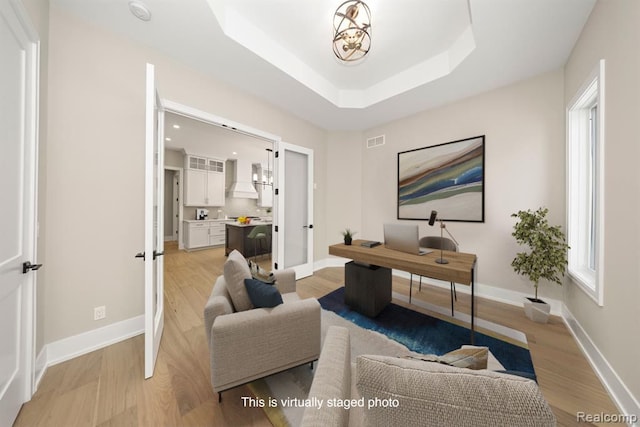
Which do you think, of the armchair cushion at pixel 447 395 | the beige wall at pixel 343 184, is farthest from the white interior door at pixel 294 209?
the armchair cushion at pixel 447 395

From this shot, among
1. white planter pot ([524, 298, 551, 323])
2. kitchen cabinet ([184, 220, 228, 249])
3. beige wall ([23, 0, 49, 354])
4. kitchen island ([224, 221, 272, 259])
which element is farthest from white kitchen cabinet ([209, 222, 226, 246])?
white planter pot ([524, 298, 551, 323])

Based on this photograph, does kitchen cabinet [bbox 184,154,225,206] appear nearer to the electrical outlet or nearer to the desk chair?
the desk chair

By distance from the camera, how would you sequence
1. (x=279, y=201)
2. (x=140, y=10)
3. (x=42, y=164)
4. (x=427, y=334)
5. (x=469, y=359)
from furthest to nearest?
(x=279, y=201), (x=427, y=334), (x=140, y=10), (x=42, y=164), (x=469, y=359)

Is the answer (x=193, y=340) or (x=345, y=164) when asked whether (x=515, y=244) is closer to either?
(x=345, y=164)

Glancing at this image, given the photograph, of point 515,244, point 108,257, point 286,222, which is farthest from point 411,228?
point 108,257

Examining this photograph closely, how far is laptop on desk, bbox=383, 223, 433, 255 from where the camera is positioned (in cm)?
214

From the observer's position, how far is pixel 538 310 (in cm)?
228

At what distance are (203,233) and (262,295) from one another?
18.2 ft

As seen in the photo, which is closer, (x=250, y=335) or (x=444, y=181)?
(x=250, y=335)

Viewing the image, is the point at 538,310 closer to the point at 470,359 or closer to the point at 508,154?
the point at 508,154

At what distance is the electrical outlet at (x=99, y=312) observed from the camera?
1882 mm

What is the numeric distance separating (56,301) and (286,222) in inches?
98.5

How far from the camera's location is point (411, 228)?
7.09ft

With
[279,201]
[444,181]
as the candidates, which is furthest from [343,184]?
[444,181]
